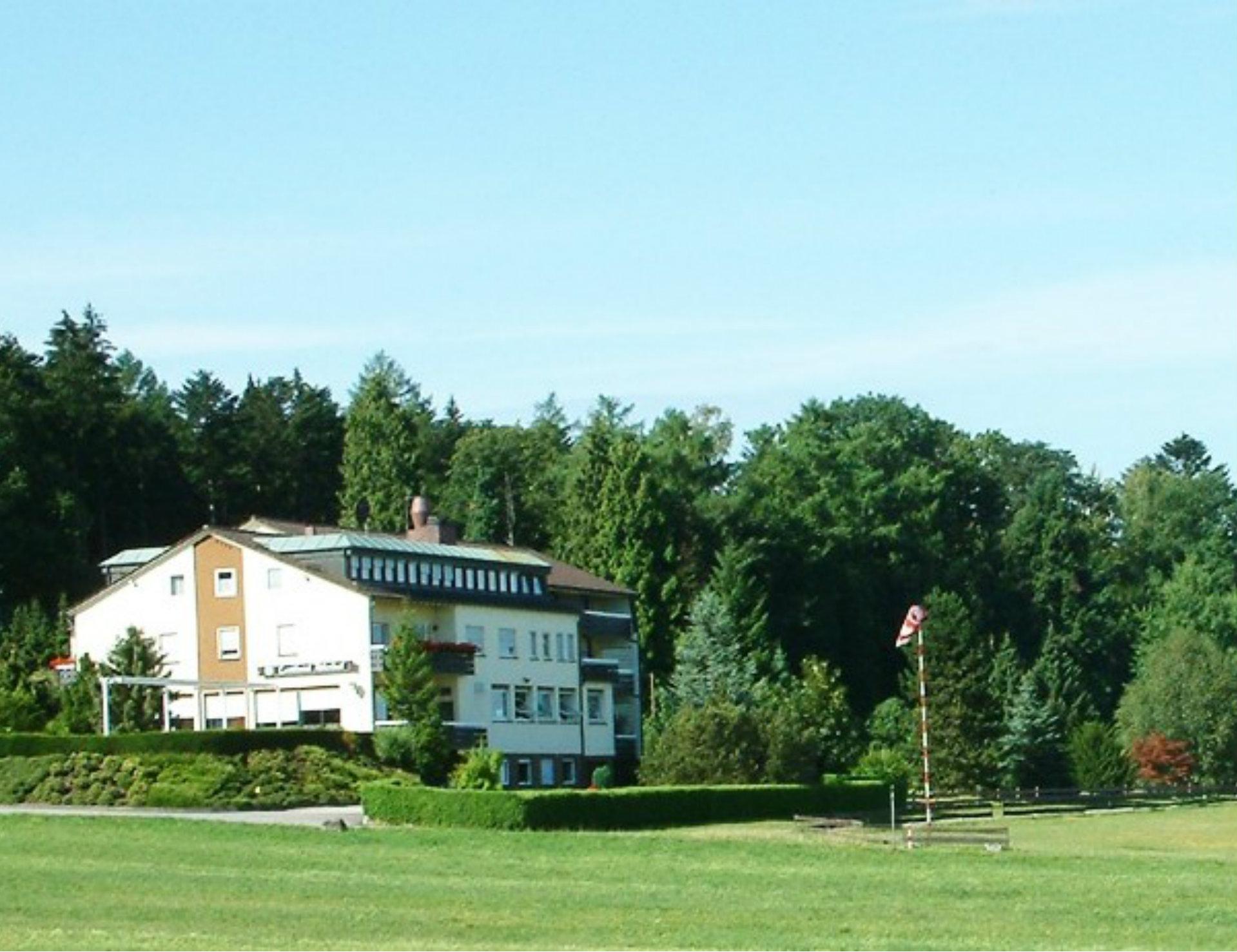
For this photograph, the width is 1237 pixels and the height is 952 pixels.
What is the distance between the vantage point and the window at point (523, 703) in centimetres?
9738

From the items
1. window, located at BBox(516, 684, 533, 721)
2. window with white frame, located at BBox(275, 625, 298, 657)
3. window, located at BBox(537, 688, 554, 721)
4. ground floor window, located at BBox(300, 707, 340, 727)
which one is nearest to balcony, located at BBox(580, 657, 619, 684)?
window, located at BBox(537, 688, 554, 721)

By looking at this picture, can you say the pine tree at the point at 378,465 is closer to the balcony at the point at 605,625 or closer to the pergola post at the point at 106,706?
the balcony at the point at 605,625

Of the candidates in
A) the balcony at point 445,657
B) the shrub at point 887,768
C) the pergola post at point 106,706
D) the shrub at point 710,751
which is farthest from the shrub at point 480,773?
the shrub at point 887,768

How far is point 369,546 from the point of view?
92625 millimetres

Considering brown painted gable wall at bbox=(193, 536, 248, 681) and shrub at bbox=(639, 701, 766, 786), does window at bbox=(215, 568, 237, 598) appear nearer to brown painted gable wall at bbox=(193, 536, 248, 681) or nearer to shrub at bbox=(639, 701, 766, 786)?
brown painted gable wall at bbox=(193, 536, 248, 681)

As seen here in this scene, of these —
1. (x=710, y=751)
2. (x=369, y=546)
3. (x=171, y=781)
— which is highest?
(x=369, y=546)

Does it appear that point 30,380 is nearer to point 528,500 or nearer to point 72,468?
point 72,468

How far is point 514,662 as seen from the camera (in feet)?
322

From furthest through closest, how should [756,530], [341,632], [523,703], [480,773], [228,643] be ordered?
[756,530]
[523,703]
[228,643]
[341,632]
[480,773]

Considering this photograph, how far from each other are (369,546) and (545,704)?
10.9m

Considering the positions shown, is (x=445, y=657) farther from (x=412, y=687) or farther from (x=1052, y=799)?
(x=1052, y=799)

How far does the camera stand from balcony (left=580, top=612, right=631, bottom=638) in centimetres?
10562

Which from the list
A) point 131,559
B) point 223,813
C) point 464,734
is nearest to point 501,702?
point 464,734

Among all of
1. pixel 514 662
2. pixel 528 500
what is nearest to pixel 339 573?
pixel 514 662
